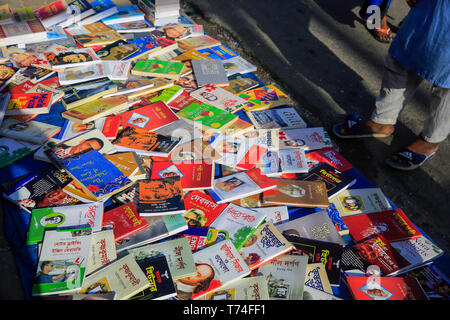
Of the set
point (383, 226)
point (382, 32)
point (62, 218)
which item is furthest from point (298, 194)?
point (382, 32)

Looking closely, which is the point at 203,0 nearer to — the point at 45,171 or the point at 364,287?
the point at 45,171

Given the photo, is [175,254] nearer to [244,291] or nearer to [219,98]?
[244,291]

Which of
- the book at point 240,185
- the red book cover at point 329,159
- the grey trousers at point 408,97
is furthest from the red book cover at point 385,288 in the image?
the grey trousers at point 408,97

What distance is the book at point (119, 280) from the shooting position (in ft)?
4.73

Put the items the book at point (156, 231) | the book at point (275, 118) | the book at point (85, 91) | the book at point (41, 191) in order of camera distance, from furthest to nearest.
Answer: the book at point (275, 118), the book at point (85, 91), the book at point (41, 191), the book at point (156, 231)

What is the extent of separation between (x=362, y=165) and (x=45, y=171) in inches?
81.9

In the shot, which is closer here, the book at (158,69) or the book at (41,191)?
the book at (41,191)

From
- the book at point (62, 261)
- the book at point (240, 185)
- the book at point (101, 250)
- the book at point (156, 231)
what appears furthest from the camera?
the book at point (240, 185)

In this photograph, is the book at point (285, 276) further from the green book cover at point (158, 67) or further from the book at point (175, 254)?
the green book cover at point (158, 67)

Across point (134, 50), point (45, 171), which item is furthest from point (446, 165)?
point (45, 171)

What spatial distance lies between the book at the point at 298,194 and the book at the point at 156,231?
47 centimetres

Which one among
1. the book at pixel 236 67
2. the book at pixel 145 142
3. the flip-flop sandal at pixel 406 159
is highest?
the book at pixel 236 67

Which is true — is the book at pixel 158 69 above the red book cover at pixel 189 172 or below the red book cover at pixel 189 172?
above
